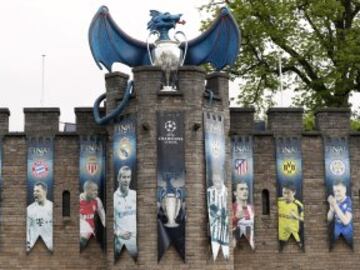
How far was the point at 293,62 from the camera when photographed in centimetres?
2953

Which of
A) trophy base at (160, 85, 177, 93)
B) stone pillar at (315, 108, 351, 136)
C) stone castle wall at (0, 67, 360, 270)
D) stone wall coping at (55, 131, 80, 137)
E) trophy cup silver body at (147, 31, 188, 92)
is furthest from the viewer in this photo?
stone pillar at (315, 108, 351, 136)

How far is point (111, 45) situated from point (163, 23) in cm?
120

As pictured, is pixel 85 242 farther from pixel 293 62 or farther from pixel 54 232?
pixel 293 62

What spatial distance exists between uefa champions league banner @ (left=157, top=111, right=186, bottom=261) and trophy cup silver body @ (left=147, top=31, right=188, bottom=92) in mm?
844

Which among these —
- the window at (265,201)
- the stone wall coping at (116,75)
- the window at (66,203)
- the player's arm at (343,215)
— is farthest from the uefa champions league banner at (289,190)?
the window at (66,203)

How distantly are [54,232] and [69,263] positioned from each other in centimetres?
73

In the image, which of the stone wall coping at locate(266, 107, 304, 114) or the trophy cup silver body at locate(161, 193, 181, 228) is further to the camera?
the stone wall coping at locate(266, 107, 304, 114)

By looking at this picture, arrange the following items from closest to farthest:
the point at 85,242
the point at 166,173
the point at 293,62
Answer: the point at 166,173
the point at 85,242
the point at 293,62

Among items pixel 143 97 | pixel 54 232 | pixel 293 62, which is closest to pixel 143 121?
pixel 143 97

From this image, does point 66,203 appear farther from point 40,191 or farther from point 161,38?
point 161,38

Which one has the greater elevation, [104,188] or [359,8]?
[359,8]

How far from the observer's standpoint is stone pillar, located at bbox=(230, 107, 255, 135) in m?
20.1

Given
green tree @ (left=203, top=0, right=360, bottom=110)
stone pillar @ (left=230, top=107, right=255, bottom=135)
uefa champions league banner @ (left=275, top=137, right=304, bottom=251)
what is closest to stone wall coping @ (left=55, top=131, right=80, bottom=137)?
stone pillar @ (left=230, top=107, right=255, bottom=135)

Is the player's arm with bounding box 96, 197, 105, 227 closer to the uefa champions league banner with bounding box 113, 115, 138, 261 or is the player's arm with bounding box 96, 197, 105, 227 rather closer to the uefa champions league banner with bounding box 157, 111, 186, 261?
the uefa champions league banner with bounding box 113, 115, 138, 261
